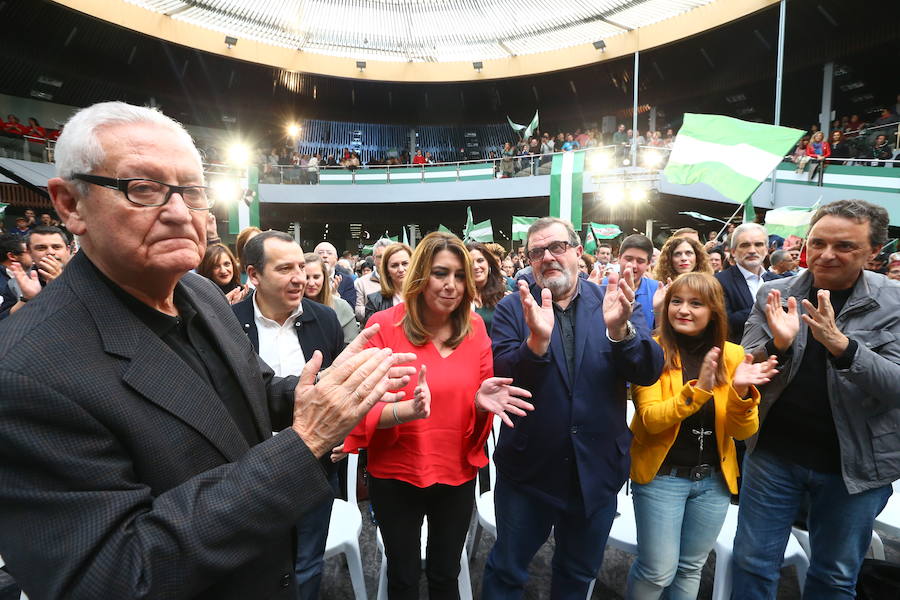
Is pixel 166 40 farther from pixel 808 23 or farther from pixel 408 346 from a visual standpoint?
pixel 808 23

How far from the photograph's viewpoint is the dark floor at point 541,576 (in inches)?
103

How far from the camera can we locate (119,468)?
89 centimetres

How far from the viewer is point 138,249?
1.03 metres

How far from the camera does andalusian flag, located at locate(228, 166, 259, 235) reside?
12.1 m

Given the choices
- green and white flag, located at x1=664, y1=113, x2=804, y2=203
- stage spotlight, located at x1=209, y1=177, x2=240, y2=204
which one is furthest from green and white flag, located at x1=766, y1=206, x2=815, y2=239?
stage spotlight, located at x1=209, y1=177, x2=240, y2=204

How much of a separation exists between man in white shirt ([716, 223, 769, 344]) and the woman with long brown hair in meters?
1.84

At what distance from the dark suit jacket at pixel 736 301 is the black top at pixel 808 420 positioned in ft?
4.63

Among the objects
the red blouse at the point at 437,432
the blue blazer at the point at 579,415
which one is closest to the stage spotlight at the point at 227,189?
the red blouse at the point at 437,432

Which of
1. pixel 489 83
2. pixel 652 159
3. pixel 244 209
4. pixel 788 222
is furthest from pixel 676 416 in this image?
pixel 489 83

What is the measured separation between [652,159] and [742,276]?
397 inches

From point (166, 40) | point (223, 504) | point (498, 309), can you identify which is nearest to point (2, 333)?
point (223, 504)

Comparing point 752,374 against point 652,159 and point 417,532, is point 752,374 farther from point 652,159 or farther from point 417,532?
point 652,159

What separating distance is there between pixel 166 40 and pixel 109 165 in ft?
59.2

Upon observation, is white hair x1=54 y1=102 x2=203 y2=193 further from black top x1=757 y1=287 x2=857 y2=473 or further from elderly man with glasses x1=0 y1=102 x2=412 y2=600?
black top x1=757 y1=287 x2=857 y2=473
